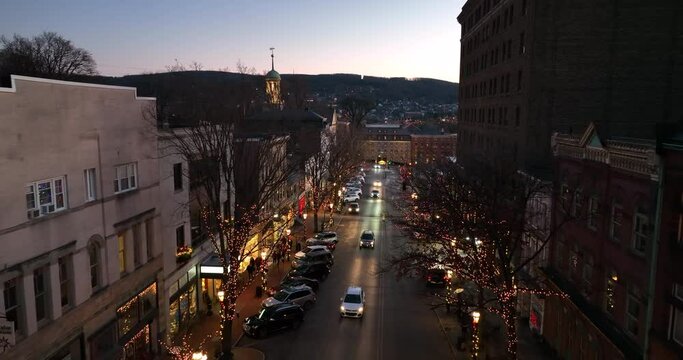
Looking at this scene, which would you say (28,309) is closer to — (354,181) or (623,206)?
(623,206)

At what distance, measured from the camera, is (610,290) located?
19.5 meters

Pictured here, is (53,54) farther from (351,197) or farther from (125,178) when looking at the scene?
(125,178)

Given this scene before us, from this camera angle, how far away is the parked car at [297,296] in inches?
1125

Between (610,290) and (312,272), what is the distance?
20.2 m

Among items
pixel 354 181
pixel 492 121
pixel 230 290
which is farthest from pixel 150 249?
pixel 354 181

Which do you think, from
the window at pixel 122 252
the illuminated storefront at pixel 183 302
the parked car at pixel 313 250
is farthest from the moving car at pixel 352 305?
the window at pixel 122 252

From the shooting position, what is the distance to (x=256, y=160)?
25797 mm

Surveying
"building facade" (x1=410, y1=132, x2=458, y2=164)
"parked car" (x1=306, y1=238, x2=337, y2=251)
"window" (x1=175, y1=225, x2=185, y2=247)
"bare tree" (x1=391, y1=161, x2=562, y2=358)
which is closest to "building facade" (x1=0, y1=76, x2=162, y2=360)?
"window" (x1=175, y1=225, x2=185, y2=247)

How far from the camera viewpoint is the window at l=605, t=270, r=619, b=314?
19047mm

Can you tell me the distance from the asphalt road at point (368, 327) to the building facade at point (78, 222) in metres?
6.80

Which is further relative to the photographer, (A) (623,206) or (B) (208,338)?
(B) (208,338)

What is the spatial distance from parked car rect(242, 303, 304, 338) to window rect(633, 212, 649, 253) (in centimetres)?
1624

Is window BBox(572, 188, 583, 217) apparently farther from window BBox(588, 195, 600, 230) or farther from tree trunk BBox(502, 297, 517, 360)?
tree trunk BBox(502, 297, 517, 360)

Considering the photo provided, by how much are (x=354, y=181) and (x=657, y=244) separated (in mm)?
82193
